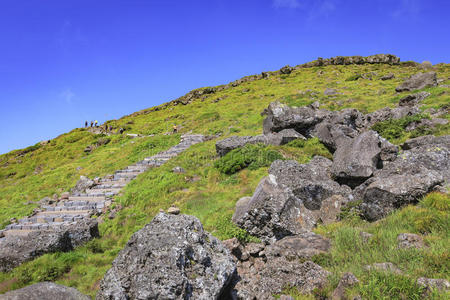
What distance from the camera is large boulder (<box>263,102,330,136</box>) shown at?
21078 millimetres

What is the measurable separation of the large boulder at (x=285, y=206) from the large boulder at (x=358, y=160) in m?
0.98

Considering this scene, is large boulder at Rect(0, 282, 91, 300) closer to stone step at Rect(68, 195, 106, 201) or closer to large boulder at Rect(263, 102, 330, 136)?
stone step at Rect(68, 195, 106, 201)

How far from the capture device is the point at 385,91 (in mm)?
36812

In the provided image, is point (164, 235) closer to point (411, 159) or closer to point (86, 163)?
point (411, 159)

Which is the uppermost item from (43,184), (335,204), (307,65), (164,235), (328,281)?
(307,65)

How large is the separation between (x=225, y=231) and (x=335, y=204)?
4502 millimetres

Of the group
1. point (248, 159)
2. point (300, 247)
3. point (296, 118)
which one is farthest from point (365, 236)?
point (296, 118)

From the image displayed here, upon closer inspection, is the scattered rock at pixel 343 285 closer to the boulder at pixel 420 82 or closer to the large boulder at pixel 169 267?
the large boulder at pixel 169 267

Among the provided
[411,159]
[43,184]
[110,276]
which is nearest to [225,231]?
[110,276]

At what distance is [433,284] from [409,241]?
1.87 meters

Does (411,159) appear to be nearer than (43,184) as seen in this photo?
Yes

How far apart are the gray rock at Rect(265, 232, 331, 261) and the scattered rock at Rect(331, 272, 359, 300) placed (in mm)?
1535

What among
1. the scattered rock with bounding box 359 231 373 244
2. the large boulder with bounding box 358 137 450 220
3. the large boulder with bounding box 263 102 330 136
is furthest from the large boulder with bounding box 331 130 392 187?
the large boulder with bounding box 263 102 330 136

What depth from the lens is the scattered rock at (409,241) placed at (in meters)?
6.32
